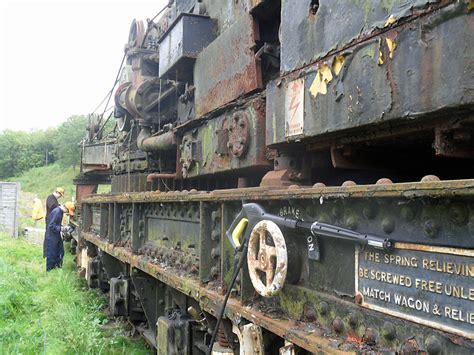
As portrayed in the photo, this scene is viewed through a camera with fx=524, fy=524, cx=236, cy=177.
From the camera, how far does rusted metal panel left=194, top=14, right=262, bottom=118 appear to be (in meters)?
4.24

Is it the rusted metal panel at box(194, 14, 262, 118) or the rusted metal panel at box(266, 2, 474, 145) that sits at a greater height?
the rusted metal panel at box(194, 14, 262, 118)

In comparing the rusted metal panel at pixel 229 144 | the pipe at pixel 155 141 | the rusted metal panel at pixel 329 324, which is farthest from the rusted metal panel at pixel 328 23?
the pipe at pixel 155 141

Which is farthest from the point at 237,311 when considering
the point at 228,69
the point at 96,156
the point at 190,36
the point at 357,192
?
the point at 96,156

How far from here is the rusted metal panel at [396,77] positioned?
213cm

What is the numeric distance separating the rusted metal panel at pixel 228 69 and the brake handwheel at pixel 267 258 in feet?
5.92

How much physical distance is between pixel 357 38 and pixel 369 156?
2.55 ft

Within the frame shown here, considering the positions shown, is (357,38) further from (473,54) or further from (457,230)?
(457,230)

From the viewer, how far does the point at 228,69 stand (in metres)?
4.68

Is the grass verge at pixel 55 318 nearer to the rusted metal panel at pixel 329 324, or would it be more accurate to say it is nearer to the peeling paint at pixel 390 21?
the rusted metal panel at pixel 329 324

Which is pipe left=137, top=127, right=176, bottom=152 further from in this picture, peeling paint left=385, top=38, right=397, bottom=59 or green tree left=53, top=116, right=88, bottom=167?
green tree left=53, top=116, right=88, bottom=167

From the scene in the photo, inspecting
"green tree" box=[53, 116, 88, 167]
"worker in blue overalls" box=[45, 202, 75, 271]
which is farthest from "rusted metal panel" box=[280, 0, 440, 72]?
"green tree" box=[53, 116, 88, 167]

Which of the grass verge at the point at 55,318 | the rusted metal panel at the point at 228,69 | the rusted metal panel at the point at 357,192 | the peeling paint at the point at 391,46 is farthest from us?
the grass verge at the point at 55,318

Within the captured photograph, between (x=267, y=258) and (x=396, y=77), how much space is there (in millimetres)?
1073

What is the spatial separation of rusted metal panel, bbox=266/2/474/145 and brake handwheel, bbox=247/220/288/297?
69 centimetres
